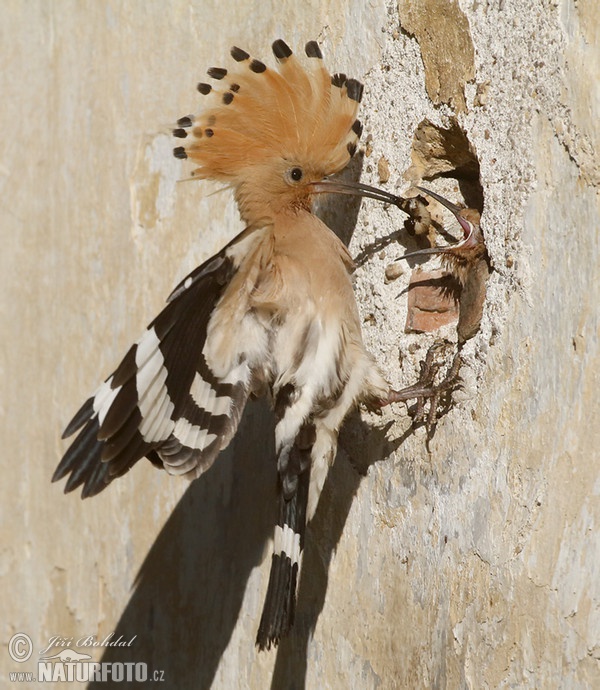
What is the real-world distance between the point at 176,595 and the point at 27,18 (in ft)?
7.24

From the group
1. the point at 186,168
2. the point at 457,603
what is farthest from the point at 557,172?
the point at 186,168

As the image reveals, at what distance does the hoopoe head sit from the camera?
2.31 m

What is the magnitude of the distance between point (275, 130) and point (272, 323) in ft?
1.48

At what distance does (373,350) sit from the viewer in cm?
250

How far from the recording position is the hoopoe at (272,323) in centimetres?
226

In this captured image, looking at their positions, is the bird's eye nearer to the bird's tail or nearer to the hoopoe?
the hoopoe

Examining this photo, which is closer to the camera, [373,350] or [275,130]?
[275,130]

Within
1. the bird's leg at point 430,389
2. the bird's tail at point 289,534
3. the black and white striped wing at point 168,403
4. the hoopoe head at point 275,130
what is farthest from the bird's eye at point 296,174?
the bird's tail at point 289,534

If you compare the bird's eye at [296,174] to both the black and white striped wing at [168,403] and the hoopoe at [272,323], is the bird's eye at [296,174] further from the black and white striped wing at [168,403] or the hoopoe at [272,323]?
the black and white striped wing at [168,403]
